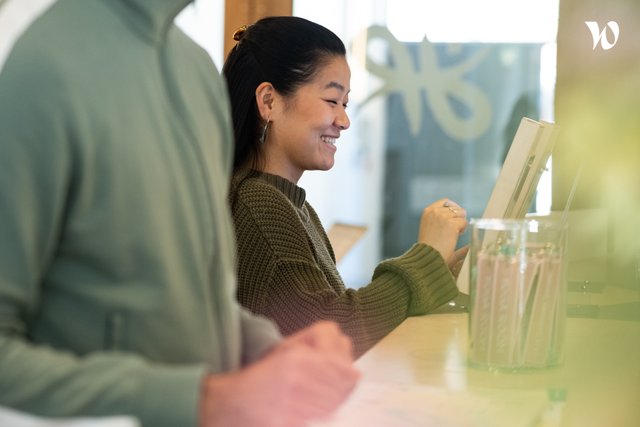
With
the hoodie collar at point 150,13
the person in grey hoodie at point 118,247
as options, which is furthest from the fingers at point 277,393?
the hoodie collar at point 150,13

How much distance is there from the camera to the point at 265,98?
209 cm

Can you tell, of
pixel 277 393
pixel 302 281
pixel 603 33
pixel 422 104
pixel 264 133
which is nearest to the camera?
pixel 277 393

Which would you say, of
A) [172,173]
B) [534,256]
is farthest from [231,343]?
[534,256]

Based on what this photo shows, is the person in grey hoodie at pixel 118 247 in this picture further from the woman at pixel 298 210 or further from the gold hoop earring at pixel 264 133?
the gold hoop earring at pixel 264 133

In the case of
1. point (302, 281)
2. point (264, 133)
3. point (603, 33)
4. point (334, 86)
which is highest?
point (603, 33)

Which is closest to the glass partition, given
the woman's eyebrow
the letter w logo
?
the letter w logo

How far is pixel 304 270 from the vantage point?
6.06ft

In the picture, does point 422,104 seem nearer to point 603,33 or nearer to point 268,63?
point 603,33

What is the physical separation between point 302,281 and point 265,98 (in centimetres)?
45

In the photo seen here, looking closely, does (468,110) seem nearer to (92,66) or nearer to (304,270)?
(304,270)

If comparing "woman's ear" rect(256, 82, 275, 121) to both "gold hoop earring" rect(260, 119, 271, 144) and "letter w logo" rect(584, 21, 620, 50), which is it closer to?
"gold hoop earring" rect(260, 119, 271, 144)

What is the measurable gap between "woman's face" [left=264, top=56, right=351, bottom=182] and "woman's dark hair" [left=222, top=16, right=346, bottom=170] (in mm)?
21

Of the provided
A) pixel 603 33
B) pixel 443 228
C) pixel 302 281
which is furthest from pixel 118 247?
pixel 603 33

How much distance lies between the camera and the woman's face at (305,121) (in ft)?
6.85
